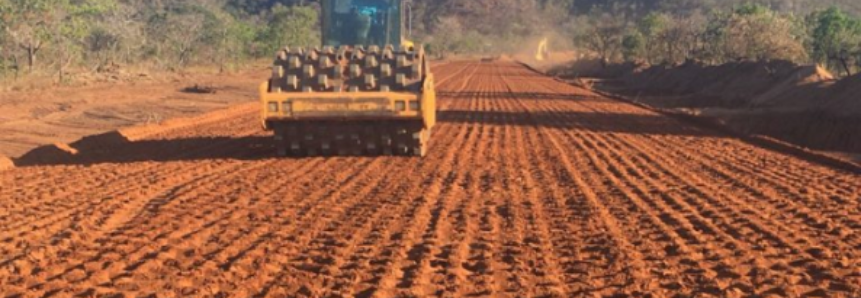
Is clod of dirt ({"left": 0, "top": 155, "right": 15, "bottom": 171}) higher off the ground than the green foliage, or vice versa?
the green foliage

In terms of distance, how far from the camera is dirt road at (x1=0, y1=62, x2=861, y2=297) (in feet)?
19.5

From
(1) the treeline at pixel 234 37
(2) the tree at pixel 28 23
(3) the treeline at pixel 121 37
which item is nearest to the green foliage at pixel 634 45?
(1) the treeline at pixel 234 37

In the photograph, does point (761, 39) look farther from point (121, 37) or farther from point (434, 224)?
point (434, 224)

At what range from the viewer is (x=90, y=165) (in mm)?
11930

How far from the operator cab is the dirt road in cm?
265

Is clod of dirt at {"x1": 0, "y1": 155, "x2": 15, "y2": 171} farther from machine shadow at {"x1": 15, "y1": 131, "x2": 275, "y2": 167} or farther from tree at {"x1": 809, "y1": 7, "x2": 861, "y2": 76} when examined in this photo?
tree at {"x1": 809, "y1": 7, "x2": 861, "y2": 76}

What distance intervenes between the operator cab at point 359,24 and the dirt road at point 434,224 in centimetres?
265

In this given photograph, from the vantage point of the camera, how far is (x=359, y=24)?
51.5 feet

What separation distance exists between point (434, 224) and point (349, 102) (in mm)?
4451

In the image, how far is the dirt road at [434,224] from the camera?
595 cm

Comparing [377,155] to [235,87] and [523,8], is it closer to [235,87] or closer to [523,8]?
[235,87]

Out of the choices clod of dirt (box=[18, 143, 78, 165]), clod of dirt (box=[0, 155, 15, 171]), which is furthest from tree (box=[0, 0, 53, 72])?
clod of dirt (box=[0, 155, 15, 171])

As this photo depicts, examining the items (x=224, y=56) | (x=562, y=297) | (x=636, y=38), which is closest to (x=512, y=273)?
(x=562, y=297)

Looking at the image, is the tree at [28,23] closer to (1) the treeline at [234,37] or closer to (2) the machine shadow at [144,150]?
(1) the treeline at [234,37]
